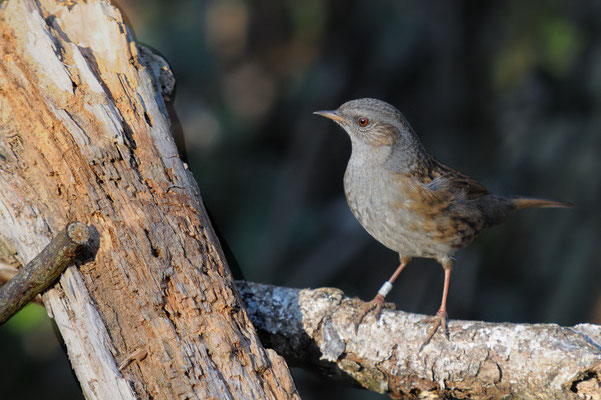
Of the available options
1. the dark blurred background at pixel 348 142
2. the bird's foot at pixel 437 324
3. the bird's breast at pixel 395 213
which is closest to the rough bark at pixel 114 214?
the bird's foot at pixel 437 324

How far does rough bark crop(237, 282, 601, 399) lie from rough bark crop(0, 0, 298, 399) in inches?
26.9

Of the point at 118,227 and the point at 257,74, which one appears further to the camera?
the point at 257,74

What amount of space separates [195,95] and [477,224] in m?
4.27

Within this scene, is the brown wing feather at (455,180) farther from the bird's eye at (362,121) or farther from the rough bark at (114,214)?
the rough bark at (114,214)

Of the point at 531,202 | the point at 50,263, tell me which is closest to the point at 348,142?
the point at 531,202

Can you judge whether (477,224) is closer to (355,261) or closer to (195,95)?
(355,261)

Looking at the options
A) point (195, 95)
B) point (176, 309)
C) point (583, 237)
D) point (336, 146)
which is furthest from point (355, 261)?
point (176, 309)

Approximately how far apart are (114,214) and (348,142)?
4.64m

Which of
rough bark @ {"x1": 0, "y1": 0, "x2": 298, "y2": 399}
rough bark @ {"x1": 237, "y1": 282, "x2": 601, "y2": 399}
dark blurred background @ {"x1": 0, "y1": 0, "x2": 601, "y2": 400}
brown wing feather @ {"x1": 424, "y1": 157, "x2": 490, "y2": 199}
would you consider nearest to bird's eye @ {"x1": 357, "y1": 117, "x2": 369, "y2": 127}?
brown wing feather @ {"x1": 424, "y1": 157, "x2": 490, "y2": 199}

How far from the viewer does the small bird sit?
4.38 meters

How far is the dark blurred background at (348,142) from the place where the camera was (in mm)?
5746

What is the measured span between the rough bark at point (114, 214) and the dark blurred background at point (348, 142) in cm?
230

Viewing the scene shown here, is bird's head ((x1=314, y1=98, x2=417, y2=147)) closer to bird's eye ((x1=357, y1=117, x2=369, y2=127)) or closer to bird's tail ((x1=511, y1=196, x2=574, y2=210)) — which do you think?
bird's eye ((x1=357, y1=117, x2=369, y2=127))

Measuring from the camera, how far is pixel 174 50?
7.26 meters
